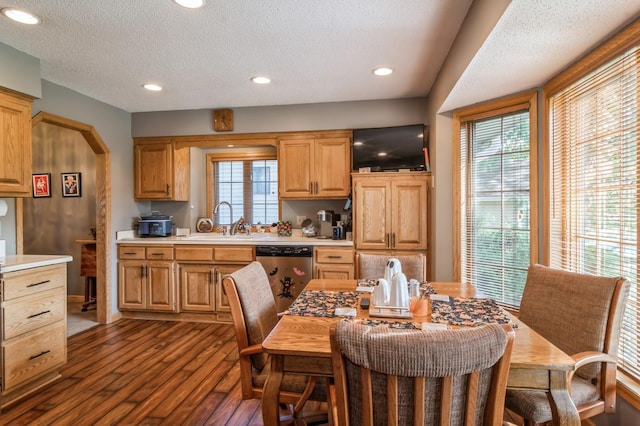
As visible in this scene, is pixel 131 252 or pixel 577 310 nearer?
pixel 577 310

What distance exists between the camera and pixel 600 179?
194 cm

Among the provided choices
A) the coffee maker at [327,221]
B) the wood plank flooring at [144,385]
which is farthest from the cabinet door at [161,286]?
the coffee maker at [327,221]

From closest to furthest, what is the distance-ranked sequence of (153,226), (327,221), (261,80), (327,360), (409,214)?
(327,360) < (261,80) < (409,214) < (327,221) < (153,226)

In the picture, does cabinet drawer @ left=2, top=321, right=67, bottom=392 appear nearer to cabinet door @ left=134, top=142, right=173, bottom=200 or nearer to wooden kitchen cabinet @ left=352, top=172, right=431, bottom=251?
cabinet door @ left=134, top=142, right=173, bottom=200

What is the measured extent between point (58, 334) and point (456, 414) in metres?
2.80

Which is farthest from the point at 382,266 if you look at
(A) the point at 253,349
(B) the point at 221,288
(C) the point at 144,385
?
(B) the point at 221,288

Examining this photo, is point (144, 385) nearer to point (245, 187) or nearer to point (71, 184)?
point (245, 187)

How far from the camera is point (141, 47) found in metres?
2.46

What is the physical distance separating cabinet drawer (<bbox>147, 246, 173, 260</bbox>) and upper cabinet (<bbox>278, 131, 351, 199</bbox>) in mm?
1396

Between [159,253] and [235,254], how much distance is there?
0.89 metres

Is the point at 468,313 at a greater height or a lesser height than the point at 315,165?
lesser

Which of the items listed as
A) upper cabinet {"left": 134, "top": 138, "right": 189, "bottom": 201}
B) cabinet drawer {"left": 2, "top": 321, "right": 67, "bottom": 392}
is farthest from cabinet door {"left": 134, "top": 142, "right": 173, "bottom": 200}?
cabinet drawer {"left": 2, "top": 321, "right": 67, "bottom": 392}

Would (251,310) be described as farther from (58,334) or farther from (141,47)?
(141,47)

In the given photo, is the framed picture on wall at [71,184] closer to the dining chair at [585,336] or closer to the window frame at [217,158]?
the window frame at [217,158]
